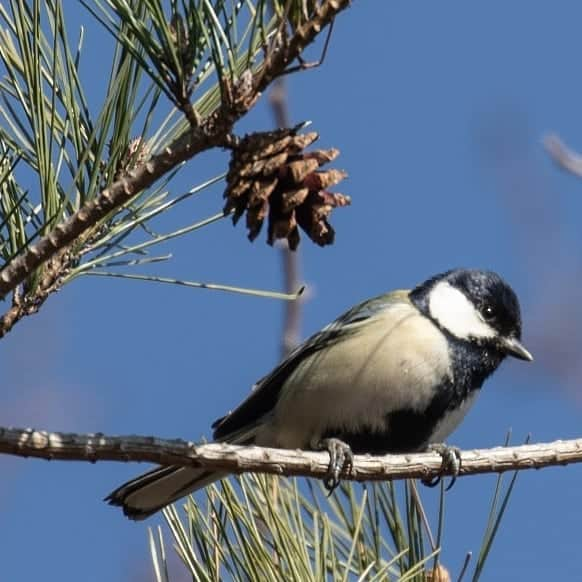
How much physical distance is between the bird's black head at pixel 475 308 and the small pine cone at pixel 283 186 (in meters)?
1.40

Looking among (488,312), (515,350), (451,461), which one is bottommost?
(451,461)

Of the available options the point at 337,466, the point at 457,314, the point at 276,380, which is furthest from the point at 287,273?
the point at 457,314

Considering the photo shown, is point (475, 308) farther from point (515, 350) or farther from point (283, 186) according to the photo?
point (283, 186)

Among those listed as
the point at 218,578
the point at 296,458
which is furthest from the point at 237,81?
the point at 218,578

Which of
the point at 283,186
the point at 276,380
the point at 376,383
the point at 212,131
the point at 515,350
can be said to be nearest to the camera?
the point at 212,131

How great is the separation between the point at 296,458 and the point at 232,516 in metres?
0.15

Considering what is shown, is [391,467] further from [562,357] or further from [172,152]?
[172,152]

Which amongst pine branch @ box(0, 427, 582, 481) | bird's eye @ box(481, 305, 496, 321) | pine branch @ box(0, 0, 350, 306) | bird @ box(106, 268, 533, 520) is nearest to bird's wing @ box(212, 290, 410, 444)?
bird @ box(106, 268, 533, 520)

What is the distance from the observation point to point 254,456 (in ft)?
5.06

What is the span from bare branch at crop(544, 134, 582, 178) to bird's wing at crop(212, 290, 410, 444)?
1.19m

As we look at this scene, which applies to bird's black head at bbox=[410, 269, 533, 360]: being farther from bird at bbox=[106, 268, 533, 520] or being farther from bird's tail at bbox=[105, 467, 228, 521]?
bird's tail at bbox=[105, 467, 228, 521]

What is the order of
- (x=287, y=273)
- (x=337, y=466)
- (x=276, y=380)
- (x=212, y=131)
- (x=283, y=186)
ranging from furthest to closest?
1. (x=276, y=380)
2. (x=287, y=273)
3. (x=337, y=466)
4. (x=283, y=186)
5. (x=212, y=131)

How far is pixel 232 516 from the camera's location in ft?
5.52

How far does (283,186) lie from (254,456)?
16.7 inches
